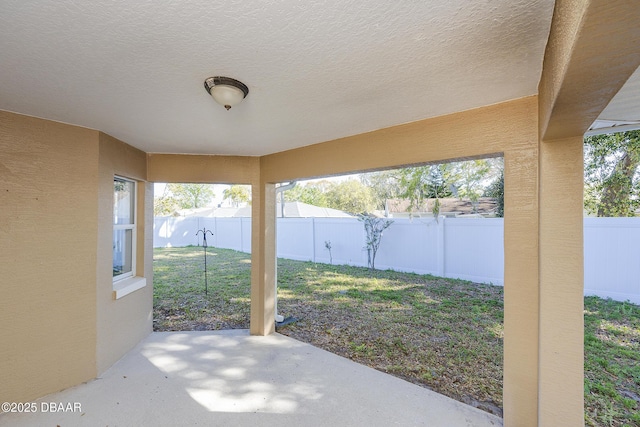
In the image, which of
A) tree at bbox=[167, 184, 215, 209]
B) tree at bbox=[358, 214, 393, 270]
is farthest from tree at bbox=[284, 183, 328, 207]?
tree at bbox=[358, 214, 393, 270]

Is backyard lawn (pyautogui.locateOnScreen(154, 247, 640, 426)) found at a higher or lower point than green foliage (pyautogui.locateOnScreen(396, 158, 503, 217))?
lower

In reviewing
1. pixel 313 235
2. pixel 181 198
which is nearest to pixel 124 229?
pixel 313 235

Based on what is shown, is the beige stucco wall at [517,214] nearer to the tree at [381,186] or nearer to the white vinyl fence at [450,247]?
the white vinyl fence at [450,247]

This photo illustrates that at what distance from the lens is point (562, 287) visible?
195cm

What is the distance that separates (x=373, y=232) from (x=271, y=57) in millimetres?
7774

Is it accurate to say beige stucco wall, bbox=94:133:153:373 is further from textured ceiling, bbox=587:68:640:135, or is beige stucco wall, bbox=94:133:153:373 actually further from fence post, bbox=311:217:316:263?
fence post, bbox=311:217:316:263

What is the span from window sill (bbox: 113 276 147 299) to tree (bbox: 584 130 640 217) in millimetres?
10174

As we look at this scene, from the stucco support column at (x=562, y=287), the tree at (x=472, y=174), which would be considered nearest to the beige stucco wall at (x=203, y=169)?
the stucco support column at (x=562, y=287)

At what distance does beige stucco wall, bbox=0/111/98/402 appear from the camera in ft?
8.96

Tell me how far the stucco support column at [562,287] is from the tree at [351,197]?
19605 mm

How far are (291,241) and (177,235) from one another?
29.1 ft

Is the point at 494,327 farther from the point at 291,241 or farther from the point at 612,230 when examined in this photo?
the point at 291,241

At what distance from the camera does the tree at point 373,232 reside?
902 centimetres

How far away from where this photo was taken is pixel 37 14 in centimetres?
135
